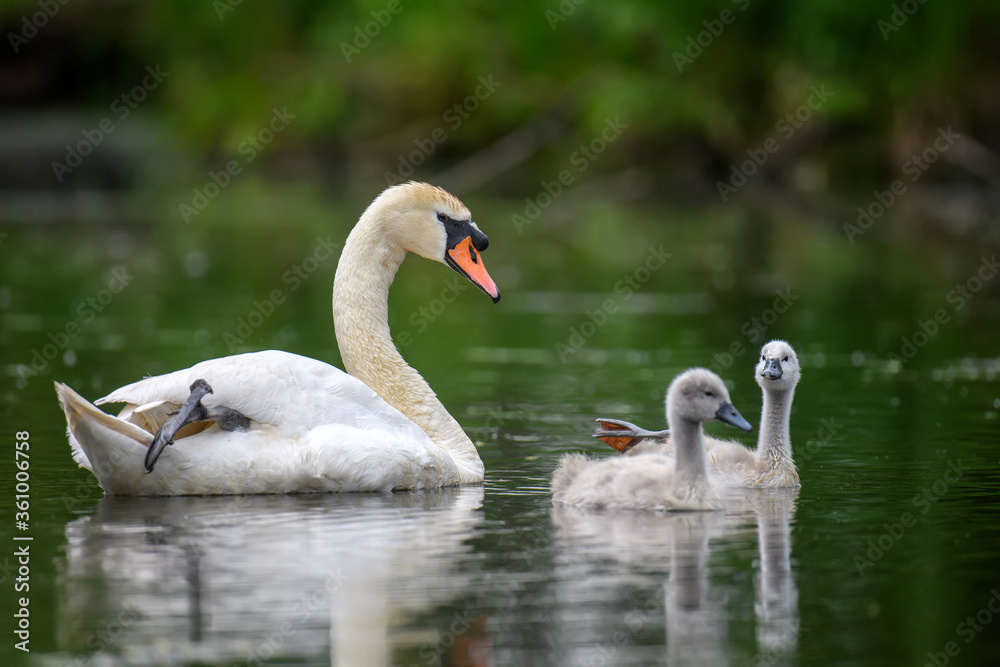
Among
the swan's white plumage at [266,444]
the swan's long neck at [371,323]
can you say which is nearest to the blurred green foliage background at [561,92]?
the swan's long neck at [371,323]

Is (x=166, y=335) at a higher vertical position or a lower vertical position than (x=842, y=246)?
lower

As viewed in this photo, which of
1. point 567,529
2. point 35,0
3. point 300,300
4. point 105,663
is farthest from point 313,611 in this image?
point 35,0

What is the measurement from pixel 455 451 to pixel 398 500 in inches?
32.3

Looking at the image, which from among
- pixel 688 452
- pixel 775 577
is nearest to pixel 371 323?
pixel 688 452

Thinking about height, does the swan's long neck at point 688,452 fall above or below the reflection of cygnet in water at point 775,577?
above

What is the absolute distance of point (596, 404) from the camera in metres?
12.2

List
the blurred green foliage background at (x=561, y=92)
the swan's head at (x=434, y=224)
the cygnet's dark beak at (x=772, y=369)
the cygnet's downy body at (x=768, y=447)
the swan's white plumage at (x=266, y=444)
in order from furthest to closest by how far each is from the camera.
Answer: the blurred green foliage background at (x=561, y=92) → the swan's head at (x=434, y=224) → the cygnet's dark beak at (x=772, y=369) → the cygnet's downy body at (x=768, y=447) → the swan's white plumage at (x=266, y=444)

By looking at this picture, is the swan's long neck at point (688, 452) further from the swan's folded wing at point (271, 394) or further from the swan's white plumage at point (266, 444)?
the swan's folded wing at point (271, 394)

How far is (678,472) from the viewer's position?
8117 mm

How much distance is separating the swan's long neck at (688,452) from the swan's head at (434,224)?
6.97ft

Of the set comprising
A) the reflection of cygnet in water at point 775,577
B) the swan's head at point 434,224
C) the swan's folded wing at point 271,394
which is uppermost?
the swan's head at point 434,224

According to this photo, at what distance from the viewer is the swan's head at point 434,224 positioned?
9.79 meters

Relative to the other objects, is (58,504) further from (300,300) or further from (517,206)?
(517,206)

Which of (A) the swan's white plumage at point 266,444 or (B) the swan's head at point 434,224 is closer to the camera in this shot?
(A) the swan's white plumage at point 266,444
